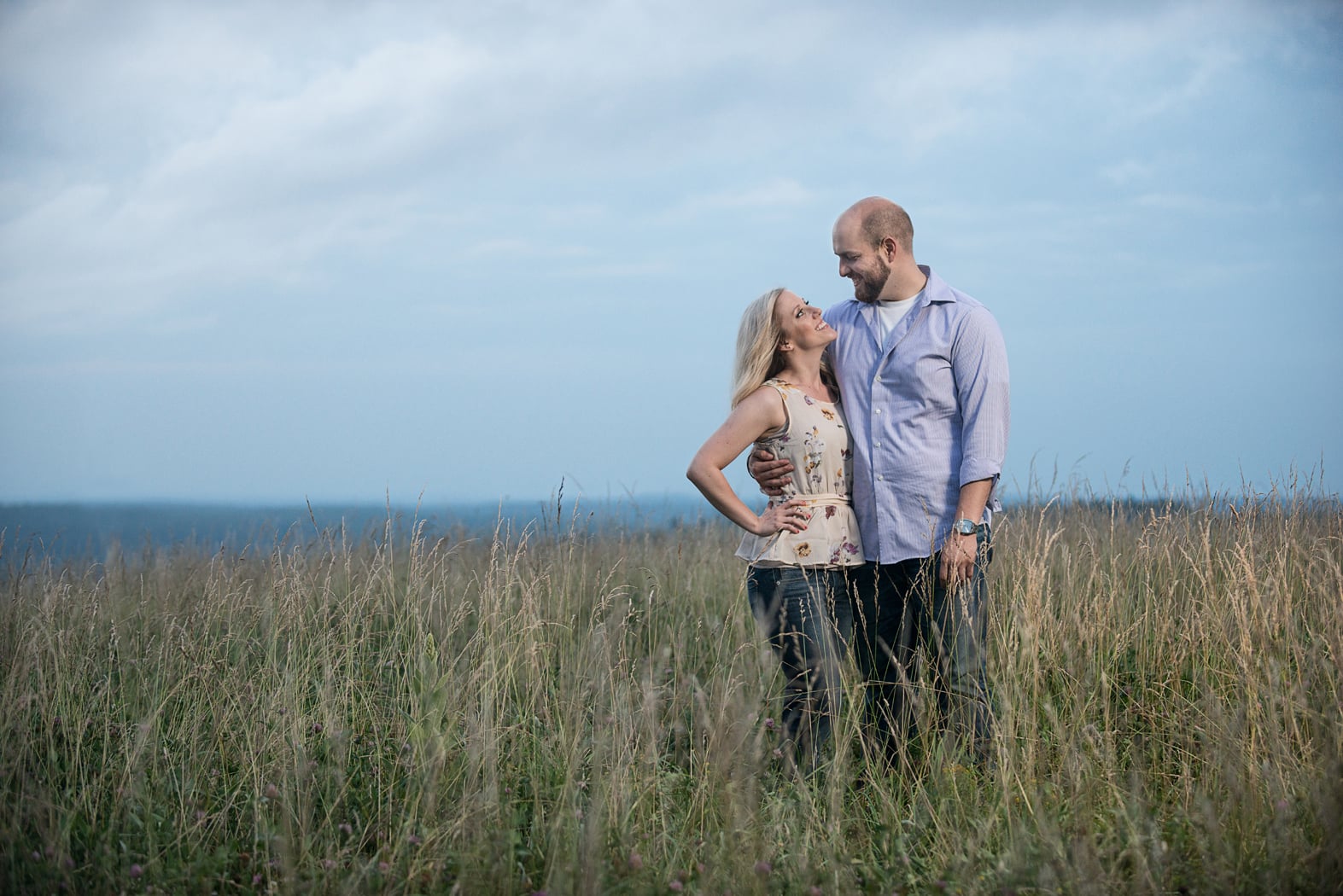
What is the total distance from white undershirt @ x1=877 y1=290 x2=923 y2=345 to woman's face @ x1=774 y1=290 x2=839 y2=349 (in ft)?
0.77

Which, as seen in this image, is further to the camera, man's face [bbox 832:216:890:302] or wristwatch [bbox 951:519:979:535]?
man's face [bbox 832:216:890:302]

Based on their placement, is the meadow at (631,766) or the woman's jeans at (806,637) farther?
the woman's jeans at (806,637)

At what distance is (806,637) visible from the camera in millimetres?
3359

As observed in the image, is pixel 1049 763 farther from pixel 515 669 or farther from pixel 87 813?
pixel 87 813

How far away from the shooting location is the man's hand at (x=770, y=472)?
11.4ft

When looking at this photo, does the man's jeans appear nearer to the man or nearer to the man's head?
the man

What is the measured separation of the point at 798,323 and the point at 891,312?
0.44 m

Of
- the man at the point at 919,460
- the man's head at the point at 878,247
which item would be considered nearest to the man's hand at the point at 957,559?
the man at the point at 919,460

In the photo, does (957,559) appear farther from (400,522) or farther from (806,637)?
(400,522)

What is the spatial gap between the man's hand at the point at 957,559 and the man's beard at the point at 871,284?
0.99m

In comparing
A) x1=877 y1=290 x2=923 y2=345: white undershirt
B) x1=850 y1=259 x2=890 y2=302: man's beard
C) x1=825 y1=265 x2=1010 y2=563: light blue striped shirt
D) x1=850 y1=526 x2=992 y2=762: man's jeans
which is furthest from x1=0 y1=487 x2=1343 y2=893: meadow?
x1=850 y1=259 x2=890 y2=302: man's beard

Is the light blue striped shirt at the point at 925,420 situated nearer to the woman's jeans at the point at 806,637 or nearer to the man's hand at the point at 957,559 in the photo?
the man's hand at the point at 957,559

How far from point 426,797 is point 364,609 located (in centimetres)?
255

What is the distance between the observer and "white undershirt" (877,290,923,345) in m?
3.67
